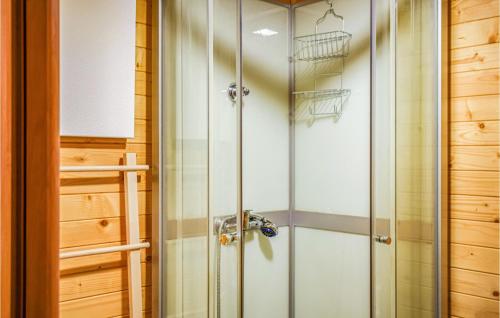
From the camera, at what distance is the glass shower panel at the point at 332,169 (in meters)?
2.03

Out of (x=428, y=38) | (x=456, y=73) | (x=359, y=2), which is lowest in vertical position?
(x=456, y=73)

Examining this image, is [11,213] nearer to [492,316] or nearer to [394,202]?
[394,202]

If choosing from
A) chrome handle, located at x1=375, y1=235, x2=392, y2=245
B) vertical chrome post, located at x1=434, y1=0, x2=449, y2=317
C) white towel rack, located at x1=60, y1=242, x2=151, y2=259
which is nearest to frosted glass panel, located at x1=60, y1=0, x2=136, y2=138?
white towel rack, located at x1=60, y1=242, x2=151, y2=259

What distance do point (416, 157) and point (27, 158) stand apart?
1391mm

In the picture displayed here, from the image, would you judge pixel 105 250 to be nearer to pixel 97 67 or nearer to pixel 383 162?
pixel 97 67

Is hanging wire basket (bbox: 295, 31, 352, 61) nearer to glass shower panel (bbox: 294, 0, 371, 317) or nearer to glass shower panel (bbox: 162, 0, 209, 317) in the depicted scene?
glass shower panel (bbox: 294, 0, 371, 317)

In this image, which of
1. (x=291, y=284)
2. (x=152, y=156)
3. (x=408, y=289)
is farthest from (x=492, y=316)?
(x=152, y=156)

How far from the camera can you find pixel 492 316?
172 cm

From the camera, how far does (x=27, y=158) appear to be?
2.50 ft

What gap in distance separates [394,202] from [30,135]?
1227 millimetres

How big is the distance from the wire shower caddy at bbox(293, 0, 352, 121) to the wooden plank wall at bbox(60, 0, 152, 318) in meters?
0.80

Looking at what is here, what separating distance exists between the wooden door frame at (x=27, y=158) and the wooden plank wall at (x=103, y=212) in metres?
0.92

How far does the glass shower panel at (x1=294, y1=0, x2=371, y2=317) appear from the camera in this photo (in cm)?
203

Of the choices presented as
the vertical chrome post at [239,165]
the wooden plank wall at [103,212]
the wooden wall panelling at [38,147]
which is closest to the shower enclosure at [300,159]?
the vertical chrome post at [239,165]
